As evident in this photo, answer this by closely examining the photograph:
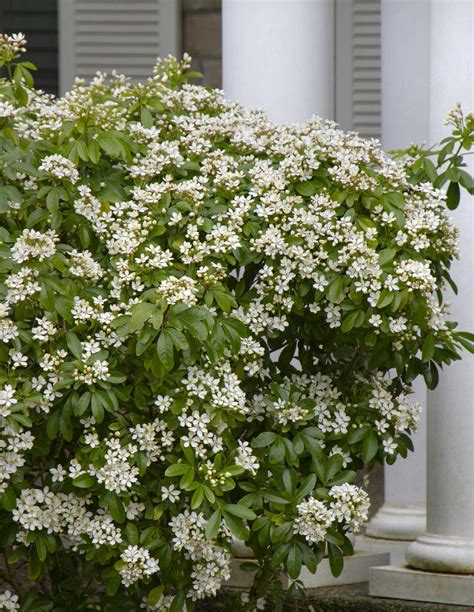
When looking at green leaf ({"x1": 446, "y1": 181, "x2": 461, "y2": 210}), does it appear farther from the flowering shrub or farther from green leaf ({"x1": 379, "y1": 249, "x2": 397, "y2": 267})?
green leaf ({"x1": 379, "y1": 249, "x2": 397, "y2": 267})

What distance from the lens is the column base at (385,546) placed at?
15.5 ft

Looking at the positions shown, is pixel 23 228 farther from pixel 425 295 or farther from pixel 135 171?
pixel 425 295

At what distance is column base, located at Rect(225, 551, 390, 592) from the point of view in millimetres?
4219

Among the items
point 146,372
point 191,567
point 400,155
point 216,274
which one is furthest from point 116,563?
point 400,155

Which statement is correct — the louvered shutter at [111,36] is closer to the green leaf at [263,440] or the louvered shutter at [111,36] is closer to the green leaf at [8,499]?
the green leaf at [263,440]

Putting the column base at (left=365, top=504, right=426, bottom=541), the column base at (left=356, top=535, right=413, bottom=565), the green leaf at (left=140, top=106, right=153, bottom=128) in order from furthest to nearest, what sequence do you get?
the column base at (left=365, top=504, right=426, bottom=541), the column base at (left=356, top=535, right=413, bottom=565), the green leaf at (left=140, top=106, right=153, bottom=128)

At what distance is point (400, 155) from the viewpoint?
370 cm

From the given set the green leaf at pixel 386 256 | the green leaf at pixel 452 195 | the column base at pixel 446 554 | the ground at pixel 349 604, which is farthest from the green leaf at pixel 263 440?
the column base at pixel 446 554

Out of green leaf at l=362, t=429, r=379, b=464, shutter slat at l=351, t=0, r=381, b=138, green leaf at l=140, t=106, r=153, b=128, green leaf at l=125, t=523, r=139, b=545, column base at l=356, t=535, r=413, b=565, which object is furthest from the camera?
shutter slat at l=351, t=0, r=381, b=138

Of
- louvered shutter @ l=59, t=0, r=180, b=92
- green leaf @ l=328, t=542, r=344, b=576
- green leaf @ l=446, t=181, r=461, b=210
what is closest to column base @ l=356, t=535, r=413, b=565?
green leaf @ l=328, t=542, r=344, b=576

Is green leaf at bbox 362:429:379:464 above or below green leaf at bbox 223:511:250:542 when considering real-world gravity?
above

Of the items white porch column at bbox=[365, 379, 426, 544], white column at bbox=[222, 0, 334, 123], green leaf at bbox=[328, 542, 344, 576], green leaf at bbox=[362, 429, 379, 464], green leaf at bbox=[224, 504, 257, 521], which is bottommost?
white porch column at bbox=[365, 379, 426, 544]

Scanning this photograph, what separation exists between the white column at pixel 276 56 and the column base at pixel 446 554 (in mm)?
1576

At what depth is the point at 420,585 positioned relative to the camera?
405cm
